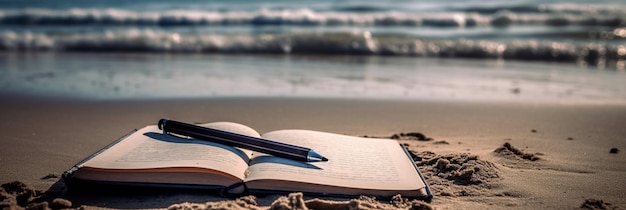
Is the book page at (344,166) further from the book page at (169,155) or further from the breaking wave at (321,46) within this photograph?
the breaking wave at (321,46)

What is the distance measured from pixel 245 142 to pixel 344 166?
347 millimetres

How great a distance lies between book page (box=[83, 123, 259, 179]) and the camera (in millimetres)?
1916

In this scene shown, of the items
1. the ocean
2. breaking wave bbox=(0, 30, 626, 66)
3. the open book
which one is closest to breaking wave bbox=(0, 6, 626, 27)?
the ocean

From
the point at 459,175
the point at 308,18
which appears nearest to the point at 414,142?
the point at 459,175

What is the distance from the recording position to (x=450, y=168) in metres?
2.31

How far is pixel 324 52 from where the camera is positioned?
9234 millimetres

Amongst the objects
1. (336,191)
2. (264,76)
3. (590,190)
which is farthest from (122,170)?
(264,76)

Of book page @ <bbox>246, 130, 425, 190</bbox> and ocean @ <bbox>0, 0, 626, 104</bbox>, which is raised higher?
ocean @ <bbox>0, 0, 626, 104</bbox>

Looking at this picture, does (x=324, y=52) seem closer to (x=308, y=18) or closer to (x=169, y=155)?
(x=308, y=18)

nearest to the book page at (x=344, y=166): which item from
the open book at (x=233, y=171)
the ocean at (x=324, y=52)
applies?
the open book at (x=233, y=171)

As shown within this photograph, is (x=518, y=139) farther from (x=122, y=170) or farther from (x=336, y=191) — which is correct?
(x=122, y=170)

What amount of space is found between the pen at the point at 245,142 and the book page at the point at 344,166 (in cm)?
3

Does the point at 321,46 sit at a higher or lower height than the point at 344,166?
higher

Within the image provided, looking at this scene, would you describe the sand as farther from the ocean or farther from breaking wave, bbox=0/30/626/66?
breaking wave, bbox=0/30/626/66
